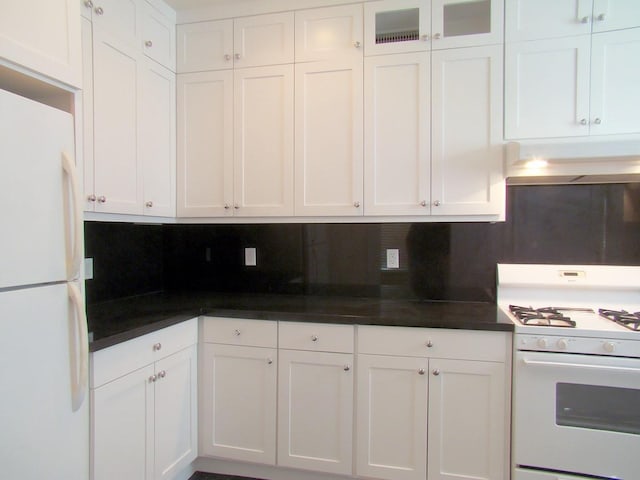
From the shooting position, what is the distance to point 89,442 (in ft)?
4.45

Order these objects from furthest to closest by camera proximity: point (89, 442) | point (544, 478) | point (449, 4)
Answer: point (449, 4) < point (544, 478) < point (89, 442)

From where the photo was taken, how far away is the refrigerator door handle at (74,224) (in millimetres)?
1171

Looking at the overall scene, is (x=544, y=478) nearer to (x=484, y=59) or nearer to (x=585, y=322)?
(x=585, y=322)

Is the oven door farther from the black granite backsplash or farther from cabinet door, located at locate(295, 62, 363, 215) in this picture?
cabinet door, located at locate(295, 62, 363, 215)

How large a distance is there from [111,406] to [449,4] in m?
2.43

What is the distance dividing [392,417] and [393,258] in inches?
35.7

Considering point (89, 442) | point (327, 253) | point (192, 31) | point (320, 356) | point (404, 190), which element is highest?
→ point (192, 31)

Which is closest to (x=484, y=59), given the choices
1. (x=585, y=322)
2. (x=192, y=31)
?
(x=585, y=322)

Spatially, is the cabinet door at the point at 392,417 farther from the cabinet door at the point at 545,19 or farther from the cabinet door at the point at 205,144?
the cabinet door at the point at 545,19

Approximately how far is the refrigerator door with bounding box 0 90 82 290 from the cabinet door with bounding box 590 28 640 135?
2.25 meters

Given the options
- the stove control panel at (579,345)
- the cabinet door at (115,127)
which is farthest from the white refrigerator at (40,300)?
the stove control panel at (579,345)

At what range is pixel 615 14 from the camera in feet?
6.00

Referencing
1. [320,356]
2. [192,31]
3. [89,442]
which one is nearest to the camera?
[89,442]

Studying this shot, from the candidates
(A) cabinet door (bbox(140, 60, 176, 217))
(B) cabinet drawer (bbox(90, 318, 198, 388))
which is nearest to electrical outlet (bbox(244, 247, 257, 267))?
(A) cabinet door (bbox(140, 60, 176, 217))
